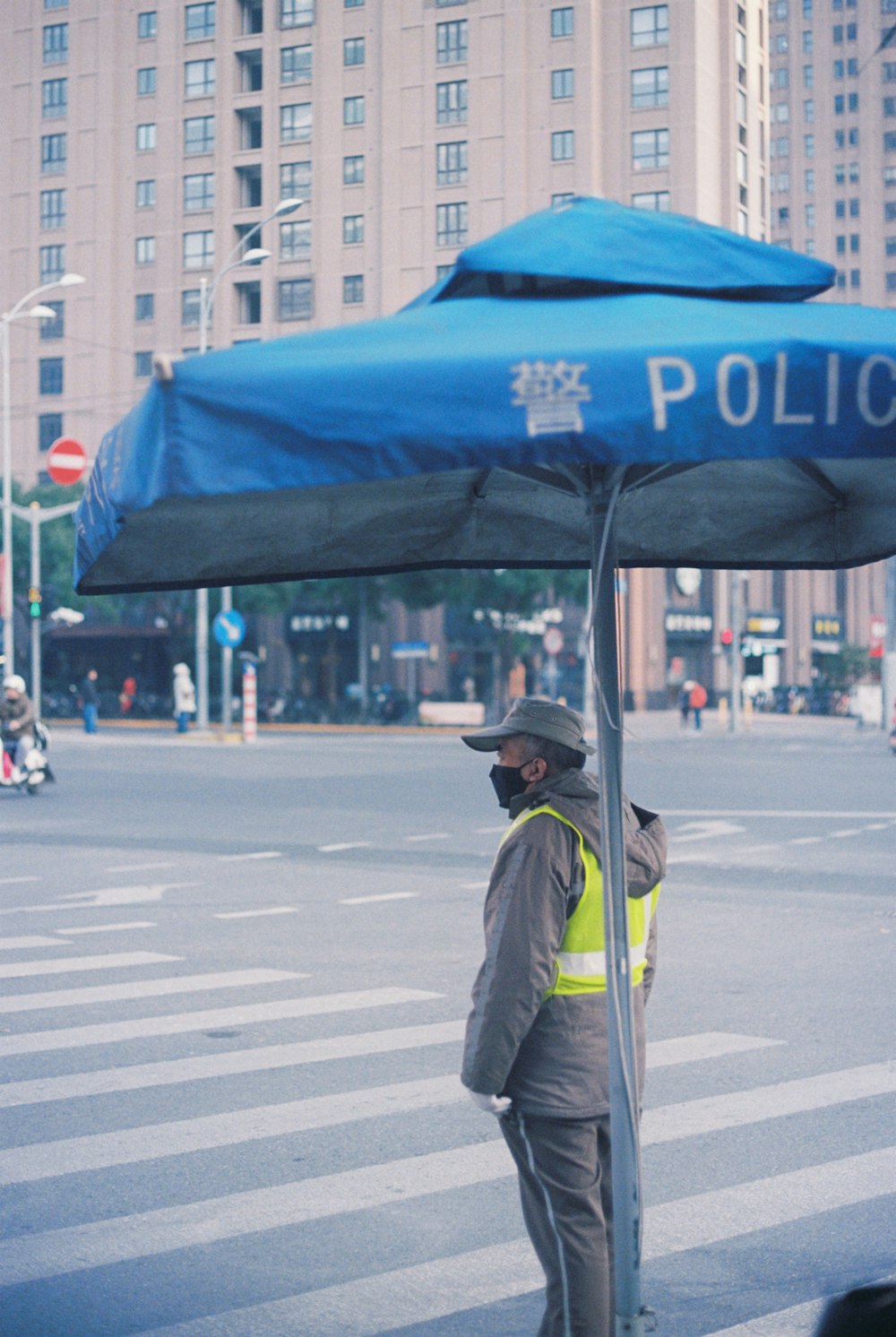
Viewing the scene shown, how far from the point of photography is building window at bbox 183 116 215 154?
2130 inches

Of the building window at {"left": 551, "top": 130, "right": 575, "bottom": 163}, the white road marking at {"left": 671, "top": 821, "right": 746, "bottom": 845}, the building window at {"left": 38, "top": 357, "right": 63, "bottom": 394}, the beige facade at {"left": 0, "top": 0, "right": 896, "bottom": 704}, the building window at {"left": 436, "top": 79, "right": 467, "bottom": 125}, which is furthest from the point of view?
the building window at {"left": 38, "top": 357, "right": 63, "bottom": 394}

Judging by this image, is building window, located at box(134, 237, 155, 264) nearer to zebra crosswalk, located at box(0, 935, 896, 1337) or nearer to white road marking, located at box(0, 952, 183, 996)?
white road marking, located at box(0, 952, 183, 996)

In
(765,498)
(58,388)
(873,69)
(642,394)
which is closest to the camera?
(642,394)

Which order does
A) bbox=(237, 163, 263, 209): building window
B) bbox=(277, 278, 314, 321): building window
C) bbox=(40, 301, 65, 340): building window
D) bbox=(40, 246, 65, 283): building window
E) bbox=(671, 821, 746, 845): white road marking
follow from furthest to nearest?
1. bbox=(40, 301, 65, 340): building window
2. bbox=(40, 246, 65, 283): building window
3. bbox=(237, 163, 263, 209): building window
4. bbox=(277, 278, 314, 321): building window
5. bbox=(671, 821, 746, 845): white road marking

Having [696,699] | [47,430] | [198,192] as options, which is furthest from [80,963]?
[47,430]

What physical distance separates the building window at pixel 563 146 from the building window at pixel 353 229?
805cm

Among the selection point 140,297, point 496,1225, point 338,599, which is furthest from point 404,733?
point 496,1225

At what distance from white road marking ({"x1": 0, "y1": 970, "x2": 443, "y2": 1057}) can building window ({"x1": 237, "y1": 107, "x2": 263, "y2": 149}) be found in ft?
157

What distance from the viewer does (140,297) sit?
198 ft

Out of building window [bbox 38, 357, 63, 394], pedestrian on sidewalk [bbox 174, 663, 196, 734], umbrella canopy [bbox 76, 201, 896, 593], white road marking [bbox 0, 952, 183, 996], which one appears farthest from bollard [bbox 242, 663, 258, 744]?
building window [bbox 38, 357, 63, 394]

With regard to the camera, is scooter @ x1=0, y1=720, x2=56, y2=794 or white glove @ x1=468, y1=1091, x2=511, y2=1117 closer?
white glove @ x1=468, y1=1091, x2=511, y2=1117

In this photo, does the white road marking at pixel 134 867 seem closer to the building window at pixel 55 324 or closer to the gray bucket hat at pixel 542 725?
the gray bucket hat at pixel 542 725

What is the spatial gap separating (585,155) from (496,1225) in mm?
56866

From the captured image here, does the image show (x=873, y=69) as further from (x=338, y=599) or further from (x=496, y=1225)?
(x=496, y=1225)
